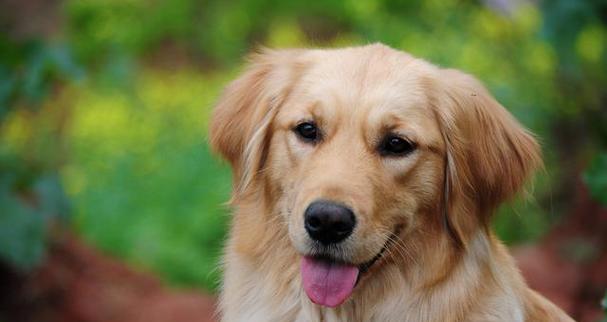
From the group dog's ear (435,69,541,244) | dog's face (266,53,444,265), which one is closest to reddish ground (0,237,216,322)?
dog's face (266,53,444,265)

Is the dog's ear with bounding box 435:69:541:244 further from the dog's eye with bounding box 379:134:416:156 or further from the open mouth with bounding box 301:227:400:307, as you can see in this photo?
the open mouth with bounding box 301:227:400:307

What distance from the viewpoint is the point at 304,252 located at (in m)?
4.00

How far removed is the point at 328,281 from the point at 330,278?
0.05ft

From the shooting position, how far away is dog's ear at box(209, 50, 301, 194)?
438 cm

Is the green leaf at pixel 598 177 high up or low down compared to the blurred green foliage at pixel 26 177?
up

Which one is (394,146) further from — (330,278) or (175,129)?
(175,129)

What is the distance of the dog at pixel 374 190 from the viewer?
4.01 metres

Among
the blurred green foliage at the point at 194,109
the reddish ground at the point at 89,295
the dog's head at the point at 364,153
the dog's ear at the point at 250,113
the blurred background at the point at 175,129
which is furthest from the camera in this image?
the blurred green foliage at the point at 194,109

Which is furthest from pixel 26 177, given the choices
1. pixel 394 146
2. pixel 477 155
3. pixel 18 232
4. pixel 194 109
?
pixel 194 109

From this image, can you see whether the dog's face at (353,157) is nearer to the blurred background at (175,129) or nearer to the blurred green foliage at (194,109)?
the blurred background at (175,129)

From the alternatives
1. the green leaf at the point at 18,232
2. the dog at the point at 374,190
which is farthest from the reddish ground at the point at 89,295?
the dog at the point at 374,190

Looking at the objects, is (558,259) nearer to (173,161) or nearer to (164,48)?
(173,161)

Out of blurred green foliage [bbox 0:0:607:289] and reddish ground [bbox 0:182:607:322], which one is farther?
blurred green foliage [bbox 0:0:607:289]

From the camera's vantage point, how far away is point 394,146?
4.10m
